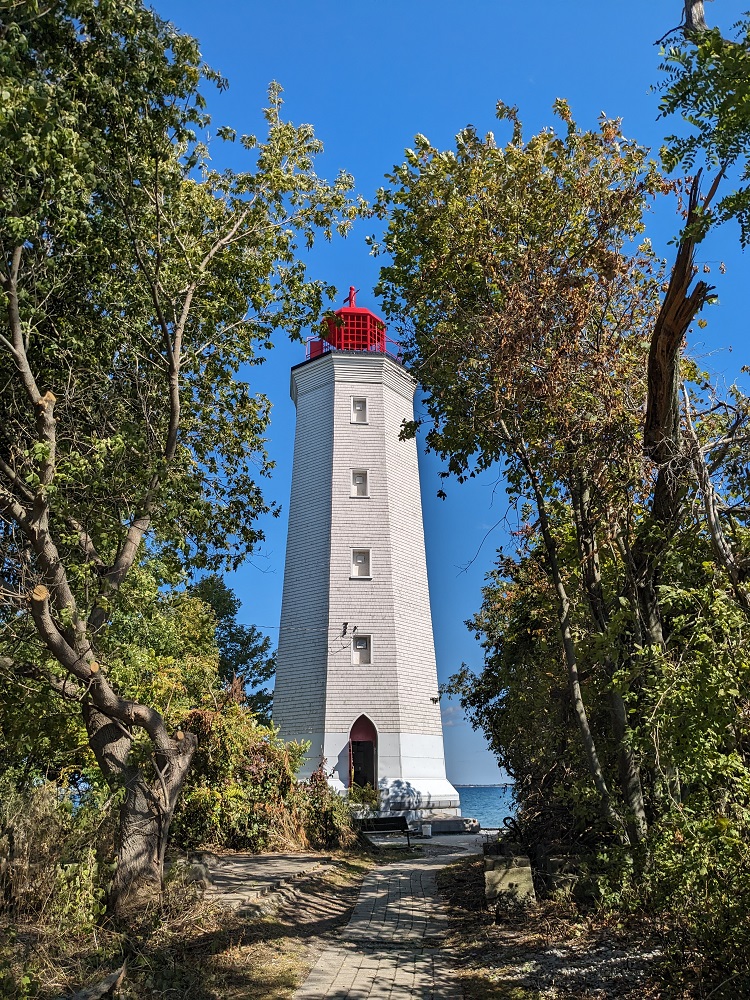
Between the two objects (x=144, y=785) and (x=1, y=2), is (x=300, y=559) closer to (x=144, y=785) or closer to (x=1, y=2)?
(x=144, y=785)

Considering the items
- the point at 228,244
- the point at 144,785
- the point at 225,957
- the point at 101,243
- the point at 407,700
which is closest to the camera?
the point at 225,957

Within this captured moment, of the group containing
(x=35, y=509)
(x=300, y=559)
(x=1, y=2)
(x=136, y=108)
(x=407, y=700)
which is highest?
(x=300, y=559)

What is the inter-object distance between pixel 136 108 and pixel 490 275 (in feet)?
14.9

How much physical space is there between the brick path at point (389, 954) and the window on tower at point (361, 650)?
36.0 ft

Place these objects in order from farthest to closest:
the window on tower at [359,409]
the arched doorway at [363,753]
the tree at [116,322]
→ the window on tower at [359,409] → the arched doorway at [363,753] → the tree at [116,322]

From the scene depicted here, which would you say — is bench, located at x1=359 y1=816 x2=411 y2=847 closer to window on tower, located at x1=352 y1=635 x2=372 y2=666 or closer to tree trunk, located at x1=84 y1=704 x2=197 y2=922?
window on tower, located at x1=352 y1=635 x2=372 y2=666

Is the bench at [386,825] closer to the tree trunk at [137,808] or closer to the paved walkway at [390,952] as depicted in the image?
the paved walkway at [390,952]

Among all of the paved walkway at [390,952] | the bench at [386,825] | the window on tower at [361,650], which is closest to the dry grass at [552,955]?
the paved walkway at [390,952]

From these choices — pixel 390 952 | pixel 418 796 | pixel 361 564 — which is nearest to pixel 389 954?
pixel 390 952

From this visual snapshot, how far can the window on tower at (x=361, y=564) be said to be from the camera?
2350 centimetres

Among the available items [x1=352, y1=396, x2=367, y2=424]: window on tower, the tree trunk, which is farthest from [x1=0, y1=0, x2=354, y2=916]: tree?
[x1=352, y1=396, x2=367, y2=424]: window on tower

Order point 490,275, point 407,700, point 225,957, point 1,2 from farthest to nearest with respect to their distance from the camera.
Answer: point 407,700 < point 490,275 < point 225,957 < point 1,2

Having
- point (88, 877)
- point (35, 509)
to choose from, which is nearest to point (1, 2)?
point (35, 509)

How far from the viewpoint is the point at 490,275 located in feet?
30.4
